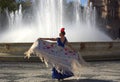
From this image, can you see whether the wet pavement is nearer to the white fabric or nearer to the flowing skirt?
the flowing skirt

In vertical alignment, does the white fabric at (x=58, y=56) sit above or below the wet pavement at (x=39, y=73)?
above

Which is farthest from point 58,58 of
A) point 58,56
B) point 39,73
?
point 39,73

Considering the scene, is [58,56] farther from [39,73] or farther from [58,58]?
[39,73]

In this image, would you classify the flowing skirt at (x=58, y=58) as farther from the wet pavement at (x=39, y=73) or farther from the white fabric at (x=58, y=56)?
the wet pavement at (x=39, y=73)

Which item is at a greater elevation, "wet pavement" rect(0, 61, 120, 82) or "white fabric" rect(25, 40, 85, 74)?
"white fabric" rect(25, 40, 85, 74)

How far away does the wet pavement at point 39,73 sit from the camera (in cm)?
1268

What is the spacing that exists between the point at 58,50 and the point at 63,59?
0.35 meters

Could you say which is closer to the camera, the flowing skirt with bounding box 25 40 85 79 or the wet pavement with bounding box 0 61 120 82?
the flowing skirt with bounding box 25 40 85 79

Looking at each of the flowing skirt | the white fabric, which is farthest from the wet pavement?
the white fabric

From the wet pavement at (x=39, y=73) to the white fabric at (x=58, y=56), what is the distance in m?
0.65

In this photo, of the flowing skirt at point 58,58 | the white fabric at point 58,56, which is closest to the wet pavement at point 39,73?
the flowing skirt at point 58,58

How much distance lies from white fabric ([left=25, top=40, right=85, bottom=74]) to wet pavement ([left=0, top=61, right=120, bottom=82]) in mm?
646

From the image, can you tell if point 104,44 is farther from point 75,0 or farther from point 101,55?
point 75,0

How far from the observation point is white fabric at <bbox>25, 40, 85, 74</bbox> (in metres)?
12.1
